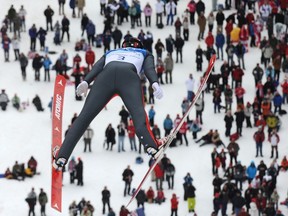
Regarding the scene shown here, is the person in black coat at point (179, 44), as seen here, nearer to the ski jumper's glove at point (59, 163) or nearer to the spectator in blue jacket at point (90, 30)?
the spectator in blue jacket at point (90, 30)

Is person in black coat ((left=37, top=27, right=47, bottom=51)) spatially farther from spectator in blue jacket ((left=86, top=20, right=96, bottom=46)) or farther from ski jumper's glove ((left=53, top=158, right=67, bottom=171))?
ski jumper's glove ((left=53, top=158, right=67, bottom=171))

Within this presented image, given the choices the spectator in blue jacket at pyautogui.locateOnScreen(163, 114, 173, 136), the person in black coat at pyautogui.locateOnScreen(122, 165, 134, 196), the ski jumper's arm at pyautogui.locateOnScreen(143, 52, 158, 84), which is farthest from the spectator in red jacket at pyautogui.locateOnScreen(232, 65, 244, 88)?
the ski jumper's arm at pyautogui.locateOnScreen(143, 52, 158, 84)

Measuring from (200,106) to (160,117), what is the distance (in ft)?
5.74

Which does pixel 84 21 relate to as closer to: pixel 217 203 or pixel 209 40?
pixel 209 40

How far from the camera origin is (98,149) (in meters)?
40.5

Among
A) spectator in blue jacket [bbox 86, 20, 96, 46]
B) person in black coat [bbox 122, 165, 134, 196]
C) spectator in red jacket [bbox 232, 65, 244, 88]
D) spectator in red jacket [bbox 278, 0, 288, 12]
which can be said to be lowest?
person in black coat [bbox 122, 165, 134, 196]

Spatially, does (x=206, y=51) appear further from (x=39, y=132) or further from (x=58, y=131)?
(x=58, y=131)

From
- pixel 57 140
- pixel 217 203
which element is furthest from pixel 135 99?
pixel 217 203

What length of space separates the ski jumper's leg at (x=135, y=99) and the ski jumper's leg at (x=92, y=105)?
0.17 m

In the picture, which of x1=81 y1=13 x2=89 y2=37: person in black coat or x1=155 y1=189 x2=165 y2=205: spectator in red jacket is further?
x1=81 y1=13 x2=89 y2=37: person in black coat

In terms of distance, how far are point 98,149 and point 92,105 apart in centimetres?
1959

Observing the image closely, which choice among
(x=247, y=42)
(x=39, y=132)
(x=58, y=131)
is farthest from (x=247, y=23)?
(x=58, y=131)

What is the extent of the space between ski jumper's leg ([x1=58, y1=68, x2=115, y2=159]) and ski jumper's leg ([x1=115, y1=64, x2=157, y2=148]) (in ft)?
0.55

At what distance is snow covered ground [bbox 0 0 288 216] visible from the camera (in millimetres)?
38000
